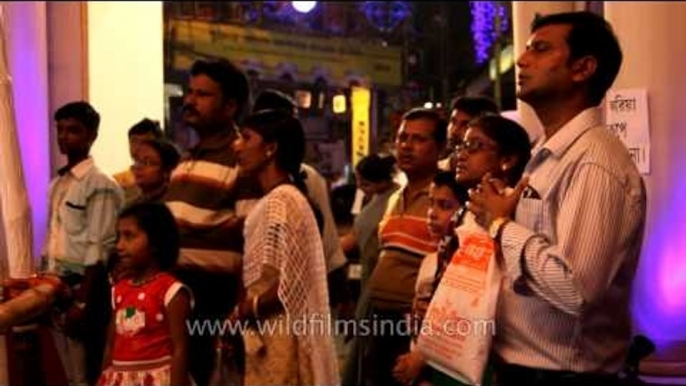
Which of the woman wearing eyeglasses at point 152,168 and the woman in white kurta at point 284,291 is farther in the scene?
the woman wearing eyeglasses at point 152,168

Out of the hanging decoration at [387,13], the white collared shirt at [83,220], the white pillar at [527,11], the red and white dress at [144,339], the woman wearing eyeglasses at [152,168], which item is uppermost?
the hanging decoration at [387,13]

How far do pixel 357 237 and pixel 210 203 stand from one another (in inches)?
52.6

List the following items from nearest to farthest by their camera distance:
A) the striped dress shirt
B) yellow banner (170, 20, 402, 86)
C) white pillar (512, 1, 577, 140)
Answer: the striped dress shirt
white pillar (512, 1, 577, 140)
yellow banner (170, 20, 402, 86)

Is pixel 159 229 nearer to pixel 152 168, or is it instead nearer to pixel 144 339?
pixel 144 339

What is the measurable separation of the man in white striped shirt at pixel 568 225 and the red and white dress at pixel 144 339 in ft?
4.59

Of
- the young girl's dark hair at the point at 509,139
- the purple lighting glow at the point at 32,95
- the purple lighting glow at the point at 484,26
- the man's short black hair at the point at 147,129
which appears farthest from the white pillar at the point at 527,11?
the purple lighting glow at the point at 32,95

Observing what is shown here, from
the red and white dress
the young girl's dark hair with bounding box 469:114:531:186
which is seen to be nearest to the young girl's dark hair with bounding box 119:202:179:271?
the red and white dress

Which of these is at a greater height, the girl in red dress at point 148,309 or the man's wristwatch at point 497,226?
the man's wristwatch at point 497,226

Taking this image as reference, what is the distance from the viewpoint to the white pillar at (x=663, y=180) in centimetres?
336

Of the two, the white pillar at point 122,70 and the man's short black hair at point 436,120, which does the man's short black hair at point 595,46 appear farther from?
the white pillar at point 122,70

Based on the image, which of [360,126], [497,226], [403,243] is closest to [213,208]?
[403,243]

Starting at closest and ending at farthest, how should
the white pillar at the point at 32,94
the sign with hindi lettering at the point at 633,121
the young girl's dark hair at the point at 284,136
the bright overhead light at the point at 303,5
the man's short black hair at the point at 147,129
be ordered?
the sign with hindi lettering at the point at 633,121
the young girl's dark hair at the point at 284,136
the man's short black hair at the point at 147,129
the white pillar at the point at 32,94
the bright overhead light at the point at 303,5

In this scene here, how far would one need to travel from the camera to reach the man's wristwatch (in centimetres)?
226

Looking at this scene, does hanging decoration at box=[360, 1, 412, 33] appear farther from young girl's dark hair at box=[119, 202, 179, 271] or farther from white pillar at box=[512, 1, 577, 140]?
young girl's dark hair at box=[119, 202, 179, 271]
